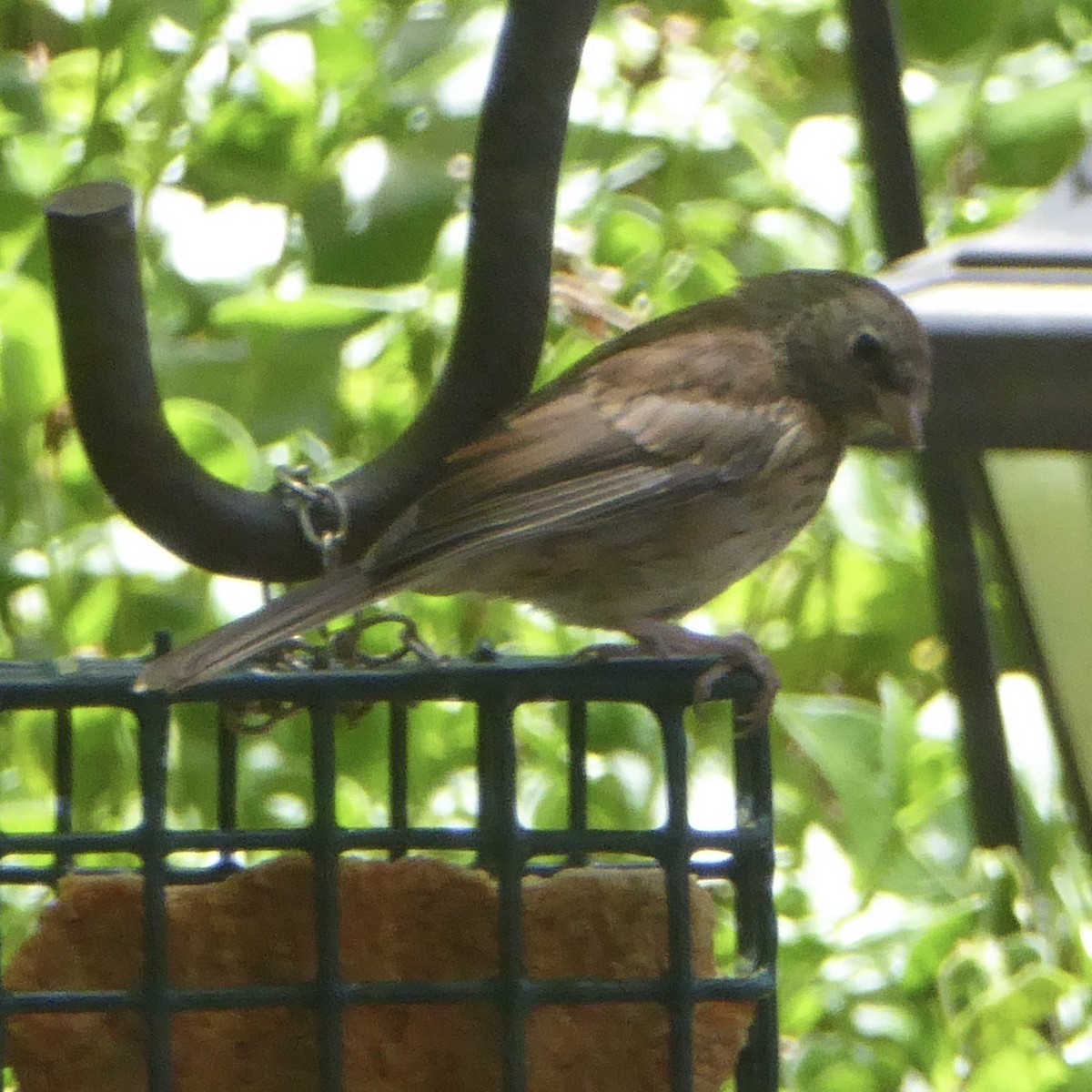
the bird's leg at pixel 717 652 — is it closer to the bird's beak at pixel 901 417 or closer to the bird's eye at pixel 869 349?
the bird's beak at pixel 901 417

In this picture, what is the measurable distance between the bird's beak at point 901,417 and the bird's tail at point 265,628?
0.48 meters

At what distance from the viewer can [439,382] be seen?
165 cm

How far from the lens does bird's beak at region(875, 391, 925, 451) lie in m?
1.88

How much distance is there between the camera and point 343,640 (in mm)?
1716

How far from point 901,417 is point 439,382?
24.9 inches

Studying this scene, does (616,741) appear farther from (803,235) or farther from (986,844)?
(803,235)

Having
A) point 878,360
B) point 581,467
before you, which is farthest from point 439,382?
point 878,360

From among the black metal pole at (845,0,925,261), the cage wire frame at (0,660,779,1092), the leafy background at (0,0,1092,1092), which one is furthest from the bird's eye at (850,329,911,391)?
the cage wire frame at (0,660,779,1092)

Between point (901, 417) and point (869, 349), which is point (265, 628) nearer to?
point (901, 417)

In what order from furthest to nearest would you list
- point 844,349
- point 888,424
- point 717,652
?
point 844,349 < point 888,424 < point 717,652

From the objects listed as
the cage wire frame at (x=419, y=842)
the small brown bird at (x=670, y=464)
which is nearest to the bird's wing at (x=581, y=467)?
the small brown bird at (x=670, y=464)

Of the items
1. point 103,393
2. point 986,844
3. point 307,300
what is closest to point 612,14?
point 307,300

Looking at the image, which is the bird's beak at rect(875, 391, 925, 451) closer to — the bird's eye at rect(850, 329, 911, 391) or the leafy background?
the bird's eye at rect(850, 329, 911, 391)

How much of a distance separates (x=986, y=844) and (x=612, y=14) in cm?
151
